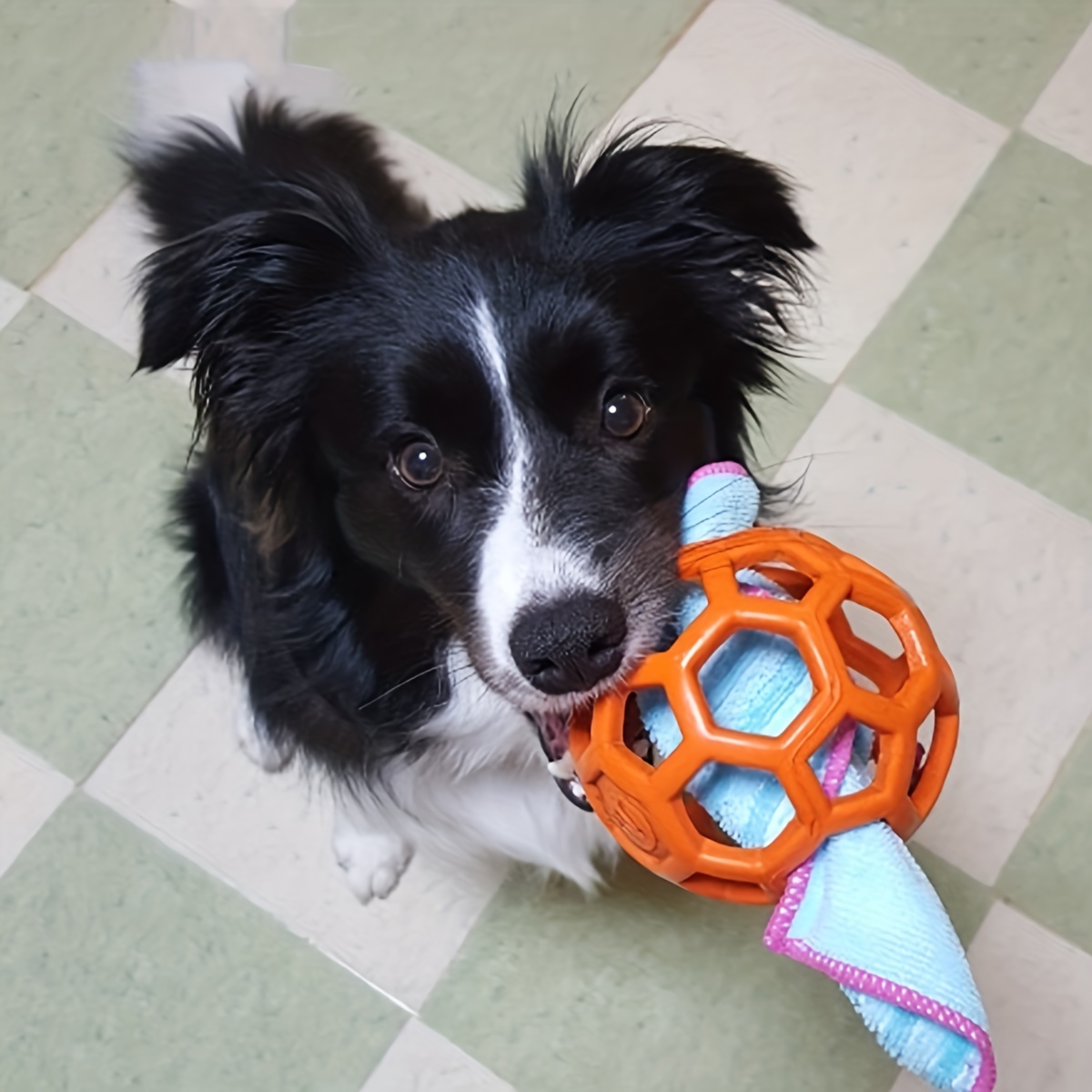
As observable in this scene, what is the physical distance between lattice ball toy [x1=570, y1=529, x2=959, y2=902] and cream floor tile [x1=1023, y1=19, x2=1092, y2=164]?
Answer: 2.01 metres

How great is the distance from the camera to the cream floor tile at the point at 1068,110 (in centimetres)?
302

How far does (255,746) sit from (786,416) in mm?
1270

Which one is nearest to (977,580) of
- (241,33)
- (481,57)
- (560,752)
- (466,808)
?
(466,808)

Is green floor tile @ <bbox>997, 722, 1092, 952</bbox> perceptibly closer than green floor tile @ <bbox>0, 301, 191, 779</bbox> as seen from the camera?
Yes

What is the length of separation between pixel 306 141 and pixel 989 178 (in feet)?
5.09

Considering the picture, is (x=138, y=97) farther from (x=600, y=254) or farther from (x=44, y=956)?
(x=44, y=956)

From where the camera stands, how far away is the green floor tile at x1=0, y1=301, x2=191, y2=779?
101 inches

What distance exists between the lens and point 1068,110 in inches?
120

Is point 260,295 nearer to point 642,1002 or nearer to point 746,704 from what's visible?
point 746,704

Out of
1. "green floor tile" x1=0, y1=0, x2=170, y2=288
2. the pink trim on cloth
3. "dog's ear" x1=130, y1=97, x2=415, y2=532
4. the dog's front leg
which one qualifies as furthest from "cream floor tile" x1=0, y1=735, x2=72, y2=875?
the pink trim on cloth

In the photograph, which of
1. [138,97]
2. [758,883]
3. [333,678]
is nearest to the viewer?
[758,883]

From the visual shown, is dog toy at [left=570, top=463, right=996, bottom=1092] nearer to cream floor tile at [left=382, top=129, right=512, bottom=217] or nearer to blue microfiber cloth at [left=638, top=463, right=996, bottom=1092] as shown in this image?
blue microfiber cloth at [left=638, top=463, right=996, bottom=1092]

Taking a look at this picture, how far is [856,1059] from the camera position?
2.33 metres

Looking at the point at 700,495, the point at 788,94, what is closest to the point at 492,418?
the point at 700,495
